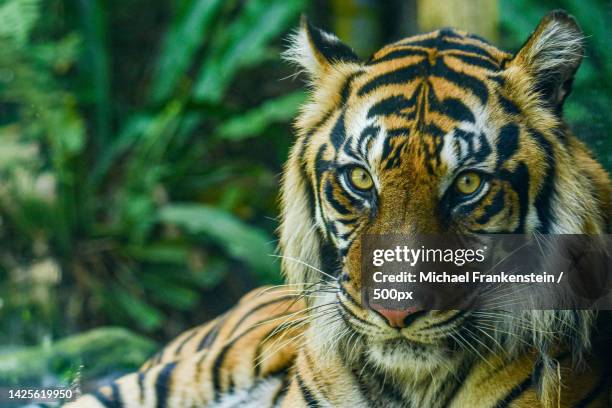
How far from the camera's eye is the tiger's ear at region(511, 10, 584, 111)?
1394 mm

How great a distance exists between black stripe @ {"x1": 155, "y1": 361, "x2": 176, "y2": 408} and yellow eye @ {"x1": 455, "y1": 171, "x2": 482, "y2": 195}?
2.89ft

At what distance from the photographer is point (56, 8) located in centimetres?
375

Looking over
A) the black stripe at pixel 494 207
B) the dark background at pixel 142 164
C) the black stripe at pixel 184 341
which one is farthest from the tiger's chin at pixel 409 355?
the dark background at pixel 142 164

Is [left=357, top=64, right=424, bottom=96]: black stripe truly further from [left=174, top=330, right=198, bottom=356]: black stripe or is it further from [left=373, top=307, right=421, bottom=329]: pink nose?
[left=174, top=330, right=198, bottom=356]: black stripe

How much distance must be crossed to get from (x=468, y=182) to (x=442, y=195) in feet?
0.16

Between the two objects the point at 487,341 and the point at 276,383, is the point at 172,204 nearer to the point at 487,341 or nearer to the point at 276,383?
the point at 276,383

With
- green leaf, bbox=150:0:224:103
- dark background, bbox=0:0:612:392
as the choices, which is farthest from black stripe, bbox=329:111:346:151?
green leaf, bbox=150:0:224:103

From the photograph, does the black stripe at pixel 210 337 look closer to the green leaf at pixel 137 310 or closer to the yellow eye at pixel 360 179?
the yellow eye at pixel 360 179

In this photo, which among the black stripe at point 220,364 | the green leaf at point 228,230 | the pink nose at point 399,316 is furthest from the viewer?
the green leaf at point 228,230

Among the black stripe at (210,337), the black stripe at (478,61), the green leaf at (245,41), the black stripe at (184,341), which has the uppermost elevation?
the green leaf at (245,41)

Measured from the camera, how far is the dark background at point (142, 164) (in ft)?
10.7

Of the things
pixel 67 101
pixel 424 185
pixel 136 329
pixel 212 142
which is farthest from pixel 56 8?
pixel 424 185

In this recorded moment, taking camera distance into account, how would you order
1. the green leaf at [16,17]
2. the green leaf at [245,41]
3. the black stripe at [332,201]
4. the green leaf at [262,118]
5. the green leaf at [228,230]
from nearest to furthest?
the black stripe at [332,201], the green leaf at [16,17], the green leaf at [228,230], the green leaf at [262,118], the green leaf at [245,41]

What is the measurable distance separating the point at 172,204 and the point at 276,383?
2034 millimetres
